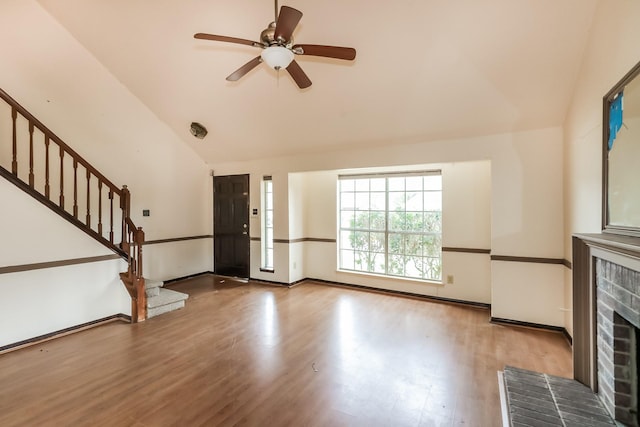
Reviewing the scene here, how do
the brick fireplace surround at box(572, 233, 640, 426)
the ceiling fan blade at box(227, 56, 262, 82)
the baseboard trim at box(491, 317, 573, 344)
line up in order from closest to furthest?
the brick fireplace surround at box(572, 233, 640, 426), the ceiling fan blade at box(227, 56, 262, 82), the baseboard trim at box(491, 317, 573, 344)

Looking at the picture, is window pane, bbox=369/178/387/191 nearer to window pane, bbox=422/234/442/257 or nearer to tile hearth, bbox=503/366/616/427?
window pane, bbox=422/234/442/257

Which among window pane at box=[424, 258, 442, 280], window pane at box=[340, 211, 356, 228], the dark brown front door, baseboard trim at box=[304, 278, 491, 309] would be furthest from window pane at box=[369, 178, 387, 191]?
the dark brown front door

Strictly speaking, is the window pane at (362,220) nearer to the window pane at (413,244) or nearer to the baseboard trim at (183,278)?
the window pane at (413,244)

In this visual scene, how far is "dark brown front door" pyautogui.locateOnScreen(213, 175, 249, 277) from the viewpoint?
5.87 m

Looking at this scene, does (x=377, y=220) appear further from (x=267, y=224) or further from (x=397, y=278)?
(x=267, y=224)

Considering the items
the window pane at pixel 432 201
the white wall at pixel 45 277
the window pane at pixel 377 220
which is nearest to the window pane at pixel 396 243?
the window pane at pixel 377 220

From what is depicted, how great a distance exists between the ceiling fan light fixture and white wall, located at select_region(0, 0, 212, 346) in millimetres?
3103

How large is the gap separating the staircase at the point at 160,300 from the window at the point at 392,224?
9.02 feet

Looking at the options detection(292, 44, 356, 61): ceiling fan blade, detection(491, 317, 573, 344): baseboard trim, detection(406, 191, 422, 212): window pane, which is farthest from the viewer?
detection(406, 191, 422, 212): window pane

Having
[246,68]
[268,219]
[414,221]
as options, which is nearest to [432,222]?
[414,221]

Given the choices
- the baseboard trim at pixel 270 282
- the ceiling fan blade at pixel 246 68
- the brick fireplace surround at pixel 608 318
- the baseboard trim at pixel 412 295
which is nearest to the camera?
the brick fireplace surround at pixel 608 318

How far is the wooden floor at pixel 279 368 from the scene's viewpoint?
2113 mm

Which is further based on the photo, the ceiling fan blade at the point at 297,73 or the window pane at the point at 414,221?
the window pane at the point at 414,221

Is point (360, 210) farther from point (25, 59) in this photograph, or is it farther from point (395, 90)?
point (25, 59)
